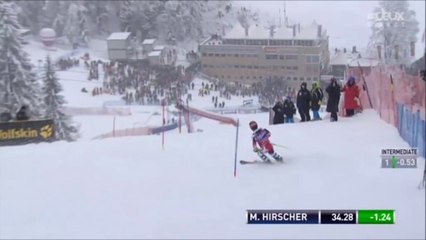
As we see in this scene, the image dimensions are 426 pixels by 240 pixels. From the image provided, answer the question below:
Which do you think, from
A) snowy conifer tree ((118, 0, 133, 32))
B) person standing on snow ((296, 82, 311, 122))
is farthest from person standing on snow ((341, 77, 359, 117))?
snowy conifer tree ((118, 0, 133, 32))

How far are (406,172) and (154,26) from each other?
1.08m

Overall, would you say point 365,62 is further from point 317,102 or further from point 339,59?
point 317,102

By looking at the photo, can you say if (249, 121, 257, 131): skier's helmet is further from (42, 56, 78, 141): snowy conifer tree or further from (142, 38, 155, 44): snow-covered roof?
(42, 56, 78, 141): snowy conifer tree

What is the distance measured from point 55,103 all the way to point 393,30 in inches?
190

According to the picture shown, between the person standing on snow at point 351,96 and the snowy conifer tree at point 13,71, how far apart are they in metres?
1.75

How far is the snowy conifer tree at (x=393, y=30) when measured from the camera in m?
1.75

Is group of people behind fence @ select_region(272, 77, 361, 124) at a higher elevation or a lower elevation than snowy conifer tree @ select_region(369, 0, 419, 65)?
lower

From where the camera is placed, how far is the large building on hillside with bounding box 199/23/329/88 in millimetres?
1962

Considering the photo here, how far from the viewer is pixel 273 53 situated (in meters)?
1.97

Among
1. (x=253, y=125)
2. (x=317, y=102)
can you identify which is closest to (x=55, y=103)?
(x=253, y=125)

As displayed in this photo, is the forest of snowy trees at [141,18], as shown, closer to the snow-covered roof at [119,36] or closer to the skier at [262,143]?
the snow-covered roof at [119,36]

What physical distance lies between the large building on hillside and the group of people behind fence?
7 centimetres

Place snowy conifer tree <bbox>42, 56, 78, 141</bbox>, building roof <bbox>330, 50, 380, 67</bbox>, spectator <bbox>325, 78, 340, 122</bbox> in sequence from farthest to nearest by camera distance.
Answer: snowy conifer tree <bbox>42, 56, 78, 141</bbox> < spectator <bbox>325, 78, 340, 122</bbox> < building roof <bbox>330, 50, 380, 67</bbox>

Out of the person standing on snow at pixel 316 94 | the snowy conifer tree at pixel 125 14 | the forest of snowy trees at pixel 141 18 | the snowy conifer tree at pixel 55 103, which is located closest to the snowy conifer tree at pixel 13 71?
the snowy conifer tree at pixel 55 103
